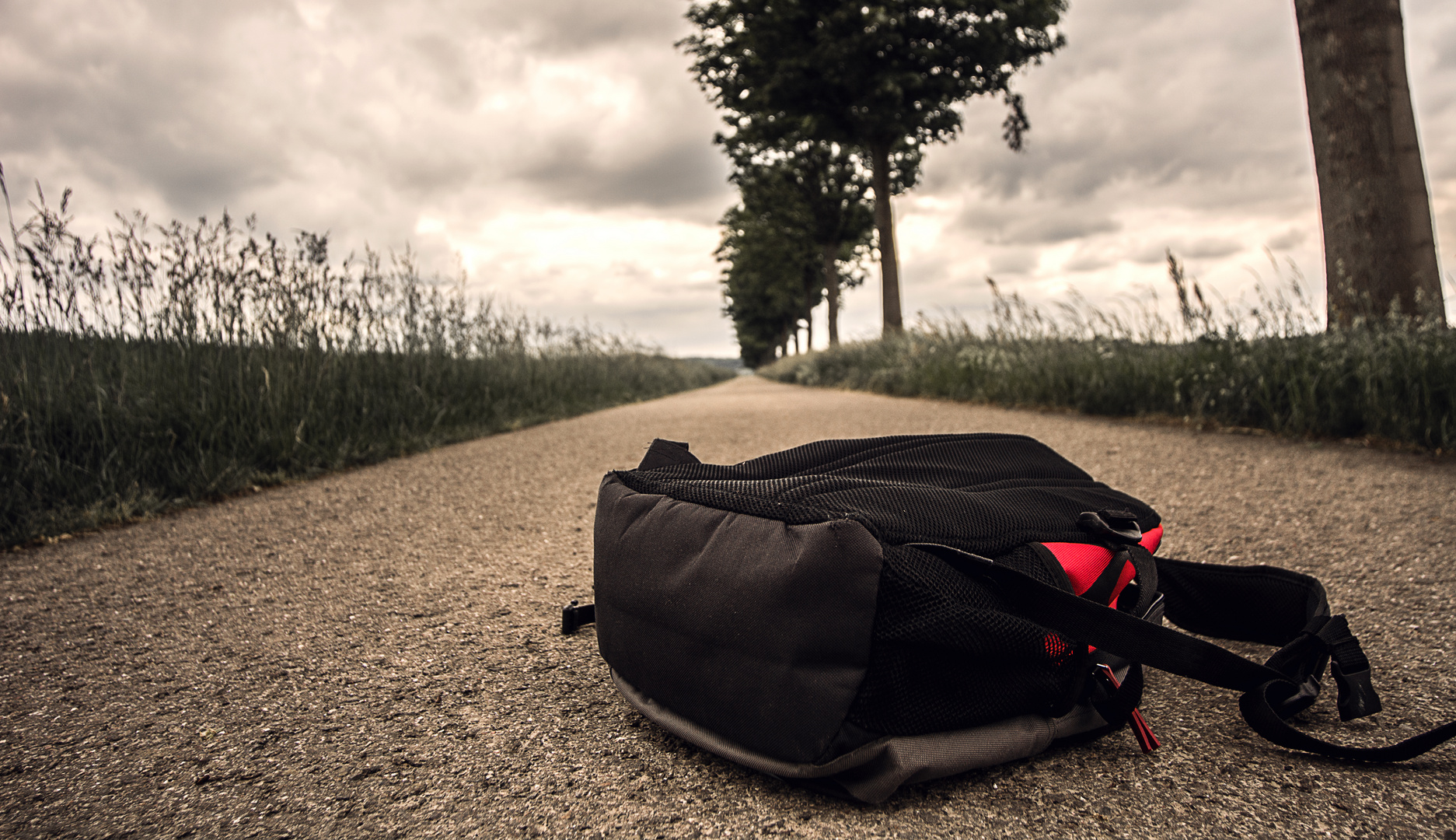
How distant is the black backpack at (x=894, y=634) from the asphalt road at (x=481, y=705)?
7cm

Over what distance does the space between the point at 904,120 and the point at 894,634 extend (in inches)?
484

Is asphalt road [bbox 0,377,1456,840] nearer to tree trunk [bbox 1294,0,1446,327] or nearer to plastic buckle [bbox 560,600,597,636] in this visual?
plastic buckle [bbox 560,600,597,636]

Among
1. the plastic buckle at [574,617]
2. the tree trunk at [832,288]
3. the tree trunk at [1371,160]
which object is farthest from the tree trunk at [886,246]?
the plastic buckle at [574,617]

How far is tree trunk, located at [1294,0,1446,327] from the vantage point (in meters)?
4.43

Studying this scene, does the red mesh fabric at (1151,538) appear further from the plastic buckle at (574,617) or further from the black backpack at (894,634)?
the plastic buckle at (574,617)

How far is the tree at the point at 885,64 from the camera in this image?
1104 cm

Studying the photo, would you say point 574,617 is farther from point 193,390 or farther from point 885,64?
point 885,64

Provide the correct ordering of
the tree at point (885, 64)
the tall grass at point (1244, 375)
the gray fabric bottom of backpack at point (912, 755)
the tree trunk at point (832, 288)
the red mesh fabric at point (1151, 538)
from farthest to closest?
the tree trunk at point (832, 288)
the tree at point (885, 64)
the tall grass at point (1244, 375)
the red mesh fabric at point (1151, 538)
the gray fabric bottom of backpack at point (912, 755)

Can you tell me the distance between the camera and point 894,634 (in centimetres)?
98

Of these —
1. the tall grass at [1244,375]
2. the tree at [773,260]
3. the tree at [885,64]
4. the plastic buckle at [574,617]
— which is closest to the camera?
the plastic buckle at [574,617]

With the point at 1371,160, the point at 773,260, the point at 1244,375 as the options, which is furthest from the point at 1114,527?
the point at 773,260

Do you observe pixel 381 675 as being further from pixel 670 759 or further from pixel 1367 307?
pixel 1367 307

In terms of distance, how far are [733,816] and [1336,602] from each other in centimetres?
160

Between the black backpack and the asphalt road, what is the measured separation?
0.23 feet
